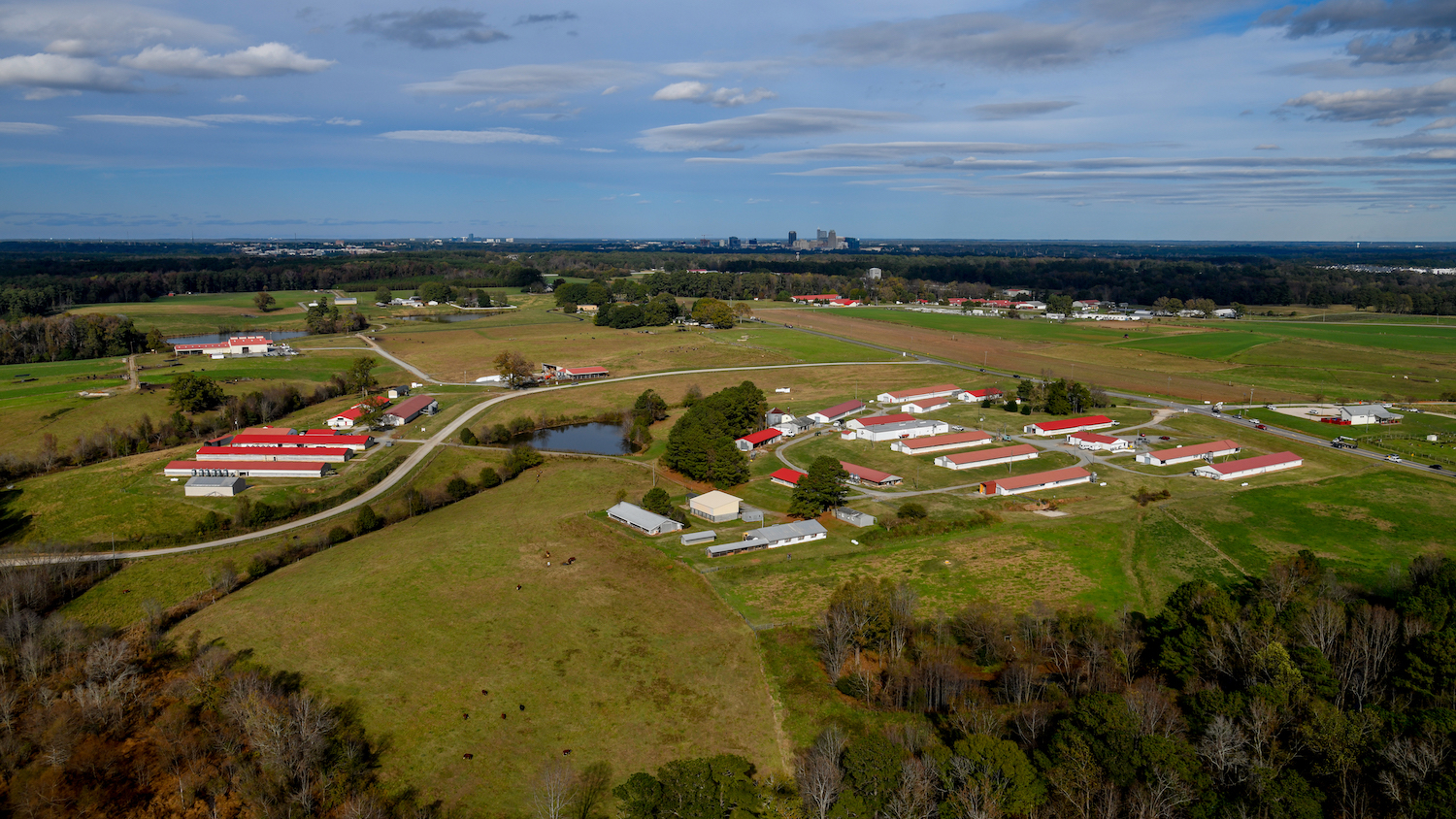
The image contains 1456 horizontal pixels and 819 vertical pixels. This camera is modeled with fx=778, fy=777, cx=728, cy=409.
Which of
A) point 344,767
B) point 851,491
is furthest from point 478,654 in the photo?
point 851,491

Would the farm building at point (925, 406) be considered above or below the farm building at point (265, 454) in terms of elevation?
above

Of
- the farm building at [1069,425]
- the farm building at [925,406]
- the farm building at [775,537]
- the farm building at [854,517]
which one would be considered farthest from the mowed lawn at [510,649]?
the farm building at [1069,425]

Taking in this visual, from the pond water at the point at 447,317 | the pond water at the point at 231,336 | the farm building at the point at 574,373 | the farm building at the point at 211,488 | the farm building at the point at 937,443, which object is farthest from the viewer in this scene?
the pond water at the point at 447,317

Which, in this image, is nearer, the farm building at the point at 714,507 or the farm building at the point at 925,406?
the farm building at the point at 714,507

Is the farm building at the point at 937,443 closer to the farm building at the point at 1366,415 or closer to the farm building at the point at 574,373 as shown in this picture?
the farm building at the point at 1366,415

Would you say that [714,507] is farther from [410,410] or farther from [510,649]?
[410,410]

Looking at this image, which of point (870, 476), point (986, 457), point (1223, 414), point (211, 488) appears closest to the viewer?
point (211, 488)

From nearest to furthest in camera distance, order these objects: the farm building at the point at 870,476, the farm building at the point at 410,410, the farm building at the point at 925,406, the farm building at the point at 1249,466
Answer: the farm building at the point at 870,476 → the farm building at the point at 1249,466 → the farm building at the point at 410,410 → the farm building at the point at 925,406

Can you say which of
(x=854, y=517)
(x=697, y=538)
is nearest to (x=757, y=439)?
(x=854, y=517)
